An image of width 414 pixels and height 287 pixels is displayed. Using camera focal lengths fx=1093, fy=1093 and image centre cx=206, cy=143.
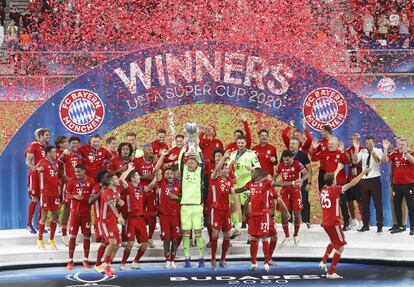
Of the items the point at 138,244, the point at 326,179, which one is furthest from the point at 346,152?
the point at 138,244

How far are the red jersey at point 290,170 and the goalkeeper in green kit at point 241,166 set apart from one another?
1.22 feet

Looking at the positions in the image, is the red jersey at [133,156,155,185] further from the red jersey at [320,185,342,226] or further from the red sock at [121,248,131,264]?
the red jersey at [320,185,342,226]

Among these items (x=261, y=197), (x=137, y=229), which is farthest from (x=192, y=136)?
(x=137, y=229)

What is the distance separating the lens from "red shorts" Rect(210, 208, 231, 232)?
15.8 m

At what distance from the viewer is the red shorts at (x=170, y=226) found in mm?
15852

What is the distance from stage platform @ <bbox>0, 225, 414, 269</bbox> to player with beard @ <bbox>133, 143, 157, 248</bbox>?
1.45 feet

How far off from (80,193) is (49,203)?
947 mm

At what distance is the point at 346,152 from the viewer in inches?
685

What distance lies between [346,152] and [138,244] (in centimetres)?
361

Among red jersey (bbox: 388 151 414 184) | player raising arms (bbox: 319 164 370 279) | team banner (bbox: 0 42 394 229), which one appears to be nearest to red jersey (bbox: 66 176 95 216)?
team banner (bbox: 0 42 394 229)

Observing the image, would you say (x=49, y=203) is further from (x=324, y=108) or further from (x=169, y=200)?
(x=324, y=108)

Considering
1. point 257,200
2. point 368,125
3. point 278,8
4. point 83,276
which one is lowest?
point 83,276

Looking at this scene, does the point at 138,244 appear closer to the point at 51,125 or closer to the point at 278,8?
the point at 51,125

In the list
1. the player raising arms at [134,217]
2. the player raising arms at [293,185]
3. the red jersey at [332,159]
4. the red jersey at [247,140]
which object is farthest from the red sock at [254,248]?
the red jersey at [332,159]
